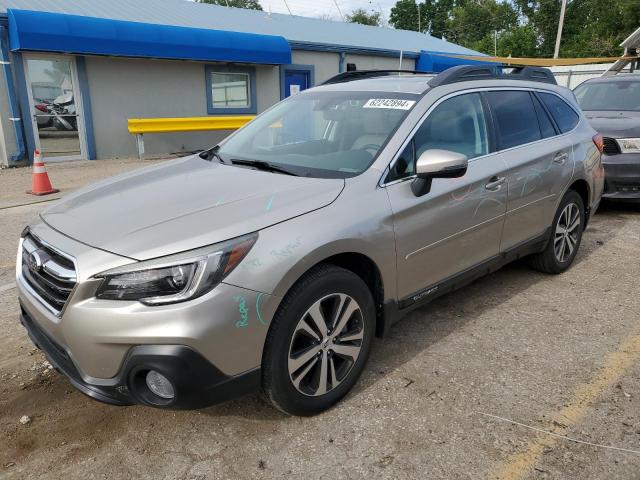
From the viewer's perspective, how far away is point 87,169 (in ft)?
36.3

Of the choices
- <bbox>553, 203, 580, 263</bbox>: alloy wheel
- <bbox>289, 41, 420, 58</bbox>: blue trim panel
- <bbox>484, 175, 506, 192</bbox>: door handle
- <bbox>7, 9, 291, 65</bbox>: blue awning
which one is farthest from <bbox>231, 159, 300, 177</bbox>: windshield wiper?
<bbox>289, 41, 420, 58</bbox>: blue trim panel

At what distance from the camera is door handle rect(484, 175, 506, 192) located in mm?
3564

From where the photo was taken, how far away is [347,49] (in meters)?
16.2

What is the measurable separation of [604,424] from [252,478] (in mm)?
1786

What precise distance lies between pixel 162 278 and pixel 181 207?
1.71ft

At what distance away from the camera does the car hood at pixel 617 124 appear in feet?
22.0

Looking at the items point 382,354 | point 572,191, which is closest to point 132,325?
point 382,354

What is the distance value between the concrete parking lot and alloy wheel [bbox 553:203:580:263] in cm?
89

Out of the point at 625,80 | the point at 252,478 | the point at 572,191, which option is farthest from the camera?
the point at 625,80

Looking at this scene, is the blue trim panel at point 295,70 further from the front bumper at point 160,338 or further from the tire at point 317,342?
the front bumper at point 160,338

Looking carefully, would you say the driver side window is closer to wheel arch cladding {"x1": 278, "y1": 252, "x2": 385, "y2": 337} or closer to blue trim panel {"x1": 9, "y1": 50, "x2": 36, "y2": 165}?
wheel arch cladding {"x1": 278, "y1": 252, "x2": 385, "y2": 337}

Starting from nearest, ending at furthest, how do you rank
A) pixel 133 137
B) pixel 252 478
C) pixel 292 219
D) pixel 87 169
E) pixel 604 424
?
pixel 252 478, pixel 292 219, pixel 604 424, pixel 87 169, pixel 133 137

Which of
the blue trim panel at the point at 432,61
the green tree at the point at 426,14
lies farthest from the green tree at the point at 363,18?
the blue trim panel at the point at 432,61

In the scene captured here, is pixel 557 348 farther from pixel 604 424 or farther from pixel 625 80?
pixel 625 80
